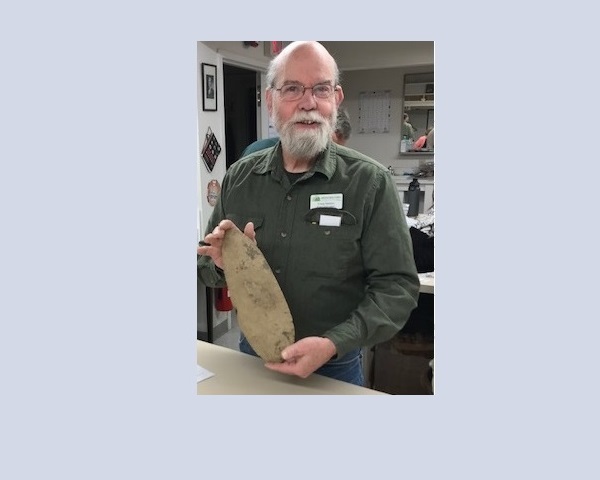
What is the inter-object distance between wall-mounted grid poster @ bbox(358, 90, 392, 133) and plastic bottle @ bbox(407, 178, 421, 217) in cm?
29

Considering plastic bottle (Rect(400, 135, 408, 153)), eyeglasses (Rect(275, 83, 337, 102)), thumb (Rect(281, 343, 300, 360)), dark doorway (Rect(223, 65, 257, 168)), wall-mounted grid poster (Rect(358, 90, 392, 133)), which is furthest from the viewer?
wall-mounted grid poster (Rect(358, 90, 392, 133))

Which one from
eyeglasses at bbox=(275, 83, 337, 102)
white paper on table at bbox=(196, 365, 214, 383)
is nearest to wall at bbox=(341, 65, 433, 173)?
eyeglasses at bbox=(275, 83, 337, 102)

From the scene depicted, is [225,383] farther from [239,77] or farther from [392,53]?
[392,53]

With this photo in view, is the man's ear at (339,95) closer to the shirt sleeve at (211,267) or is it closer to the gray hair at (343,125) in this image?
the gray hair at (343,125)

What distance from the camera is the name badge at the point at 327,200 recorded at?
51.4 inches

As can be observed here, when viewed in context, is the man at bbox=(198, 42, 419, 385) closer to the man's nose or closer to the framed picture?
the man's nose

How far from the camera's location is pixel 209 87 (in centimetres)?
137

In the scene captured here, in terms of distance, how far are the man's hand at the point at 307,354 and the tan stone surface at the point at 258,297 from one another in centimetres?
3

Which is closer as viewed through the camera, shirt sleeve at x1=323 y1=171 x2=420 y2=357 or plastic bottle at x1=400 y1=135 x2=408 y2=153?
shirt sleeve at x1=323 y1=171 x2=420 y2=357

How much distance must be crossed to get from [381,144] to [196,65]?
91 cm

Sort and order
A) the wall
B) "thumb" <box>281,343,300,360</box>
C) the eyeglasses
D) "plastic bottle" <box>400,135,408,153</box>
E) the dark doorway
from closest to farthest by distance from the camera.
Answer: "thumb" <box>281,343,300,360</box>, the eyeglasses, the dark doorway, the wall, "plastic bottle" <box>400,135,408,153</box>

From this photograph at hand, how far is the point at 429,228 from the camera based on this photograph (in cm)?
191

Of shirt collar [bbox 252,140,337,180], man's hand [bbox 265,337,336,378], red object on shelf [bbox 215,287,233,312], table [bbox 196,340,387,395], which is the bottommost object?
table [bbox 196,340,387,395]

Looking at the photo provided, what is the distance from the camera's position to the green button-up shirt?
1261mm
